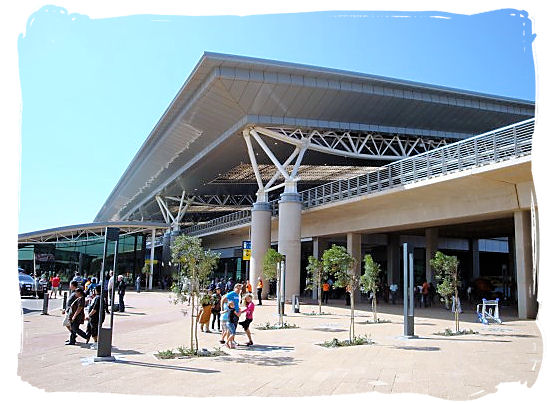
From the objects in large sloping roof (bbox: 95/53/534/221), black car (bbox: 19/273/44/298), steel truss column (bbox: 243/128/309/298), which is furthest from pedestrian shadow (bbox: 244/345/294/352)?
black car (bbox: 19/273/44/298)

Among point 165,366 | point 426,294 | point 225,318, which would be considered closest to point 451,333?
point 225,318

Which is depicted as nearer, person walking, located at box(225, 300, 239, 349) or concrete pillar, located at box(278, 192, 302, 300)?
person walking, located at box(225, 300, 239, 349)

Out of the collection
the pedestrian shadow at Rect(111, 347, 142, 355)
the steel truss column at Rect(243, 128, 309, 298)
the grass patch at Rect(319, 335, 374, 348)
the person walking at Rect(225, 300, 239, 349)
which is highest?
the steel truss column at Rect(243, 128, 309, 298)

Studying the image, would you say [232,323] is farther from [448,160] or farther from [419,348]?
[448,160]

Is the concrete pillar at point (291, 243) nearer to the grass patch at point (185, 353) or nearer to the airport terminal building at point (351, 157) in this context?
the airport terminal building at point (351, 157)

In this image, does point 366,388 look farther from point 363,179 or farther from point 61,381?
point 363,179

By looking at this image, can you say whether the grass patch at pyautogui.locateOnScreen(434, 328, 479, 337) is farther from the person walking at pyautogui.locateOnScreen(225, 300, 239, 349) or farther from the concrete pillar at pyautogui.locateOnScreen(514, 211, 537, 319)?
the concrete pillar at pyautogui.locateOnScreen(514, 211, 537, 319)

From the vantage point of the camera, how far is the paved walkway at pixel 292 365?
6.47m

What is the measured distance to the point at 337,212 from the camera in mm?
A: 33219

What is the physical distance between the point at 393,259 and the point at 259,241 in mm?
12872

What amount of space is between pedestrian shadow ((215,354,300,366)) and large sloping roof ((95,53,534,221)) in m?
20.6

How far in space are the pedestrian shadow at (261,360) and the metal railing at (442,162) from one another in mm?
12343

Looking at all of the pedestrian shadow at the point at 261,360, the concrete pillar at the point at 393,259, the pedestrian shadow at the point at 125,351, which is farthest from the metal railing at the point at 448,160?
the pedestrian shadow at the point at 125,351

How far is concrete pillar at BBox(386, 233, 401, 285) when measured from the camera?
3909 cm
